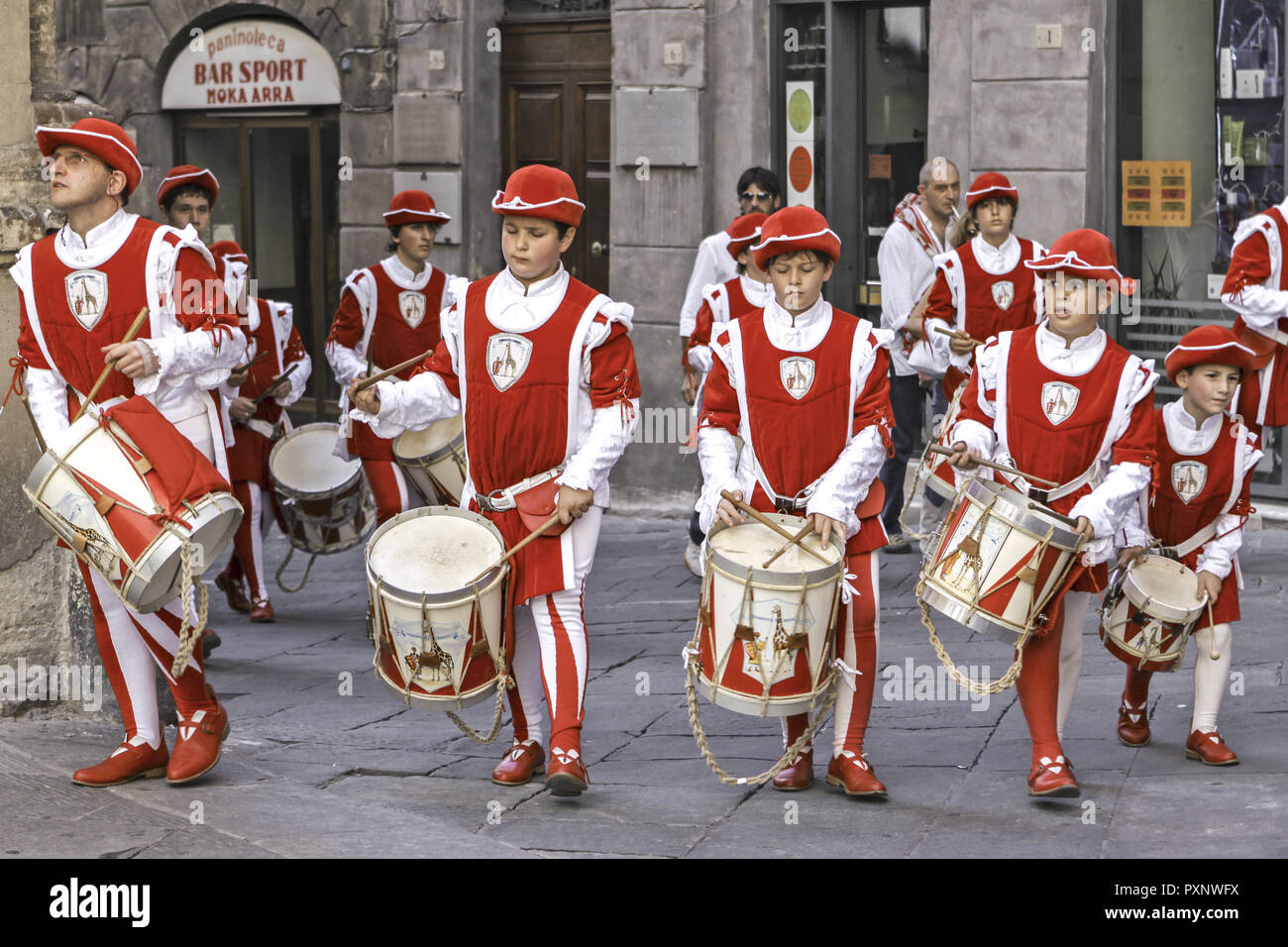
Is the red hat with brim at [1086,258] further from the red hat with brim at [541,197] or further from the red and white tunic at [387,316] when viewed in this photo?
the red and white tunic at [387,316]

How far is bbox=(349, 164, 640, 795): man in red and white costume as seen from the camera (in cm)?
551

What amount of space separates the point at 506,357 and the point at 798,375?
2.74ft

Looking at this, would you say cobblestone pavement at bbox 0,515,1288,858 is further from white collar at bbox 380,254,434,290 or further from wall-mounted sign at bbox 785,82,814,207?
wall-mounted sign at bbox 785,82,814,207

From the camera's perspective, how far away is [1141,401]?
5.48 metres

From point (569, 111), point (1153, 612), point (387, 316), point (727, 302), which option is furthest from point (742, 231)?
point (569, 111)

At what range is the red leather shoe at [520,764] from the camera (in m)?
5.74

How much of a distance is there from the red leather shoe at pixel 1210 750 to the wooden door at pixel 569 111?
6.73m

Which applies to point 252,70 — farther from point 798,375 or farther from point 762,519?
point 762,519

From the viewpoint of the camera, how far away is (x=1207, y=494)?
598 cm

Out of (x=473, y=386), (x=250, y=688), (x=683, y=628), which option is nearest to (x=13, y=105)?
(x=473, y=386)

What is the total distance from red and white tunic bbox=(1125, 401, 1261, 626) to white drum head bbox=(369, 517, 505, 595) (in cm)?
208

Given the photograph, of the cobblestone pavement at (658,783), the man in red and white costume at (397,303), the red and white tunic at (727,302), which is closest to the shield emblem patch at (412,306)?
the man in red and white costume at (397,303)

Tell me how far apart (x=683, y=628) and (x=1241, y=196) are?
13.5 feet

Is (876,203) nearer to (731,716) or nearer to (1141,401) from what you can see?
(731,716)
